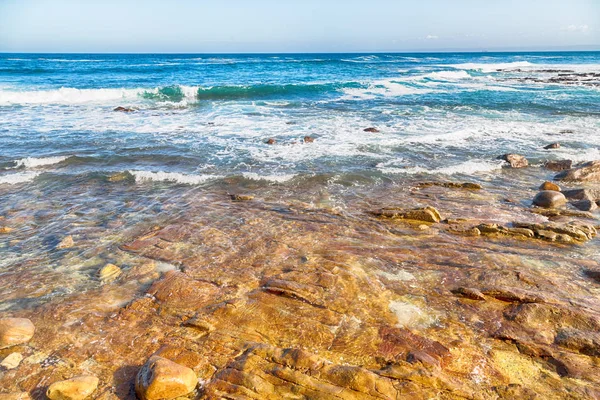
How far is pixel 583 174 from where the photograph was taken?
30.3 ft

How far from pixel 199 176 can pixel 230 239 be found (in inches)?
150

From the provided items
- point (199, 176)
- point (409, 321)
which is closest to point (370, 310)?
point (409, 321)

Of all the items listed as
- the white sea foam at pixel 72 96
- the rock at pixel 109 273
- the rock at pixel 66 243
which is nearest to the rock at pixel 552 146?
the rock at pixel 109 273

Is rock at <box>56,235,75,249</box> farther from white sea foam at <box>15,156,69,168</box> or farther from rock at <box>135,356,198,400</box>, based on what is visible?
white sea foam at <box>15,156,69,168</box>

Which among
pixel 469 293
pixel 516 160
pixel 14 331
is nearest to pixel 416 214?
pixel 469 293

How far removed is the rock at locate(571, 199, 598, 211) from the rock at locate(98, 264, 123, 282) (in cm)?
816

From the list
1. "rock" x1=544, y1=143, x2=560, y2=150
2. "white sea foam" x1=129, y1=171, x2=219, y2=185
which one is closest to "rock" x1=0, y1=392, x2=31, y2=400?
"white sea foam" x1=129, y1=171, x2=219, y2=185

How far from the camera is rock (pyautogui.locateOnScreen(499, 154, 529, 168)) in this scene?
1024 cm

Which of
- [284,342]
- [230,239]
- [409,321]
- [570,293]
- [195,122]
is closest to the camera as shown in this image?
[284,342]

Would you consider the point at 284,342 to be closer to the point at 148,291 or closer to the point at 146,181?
the point at 148,291

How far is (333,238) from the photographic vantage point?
237 inches

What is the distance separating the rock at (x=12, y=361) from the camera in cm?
340

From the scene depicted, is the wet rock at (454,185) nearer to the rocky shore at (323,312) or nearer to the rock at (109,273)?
the rocky shore at (323,312)

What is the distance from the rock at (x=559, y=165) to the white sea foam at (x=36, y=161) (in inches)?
516
